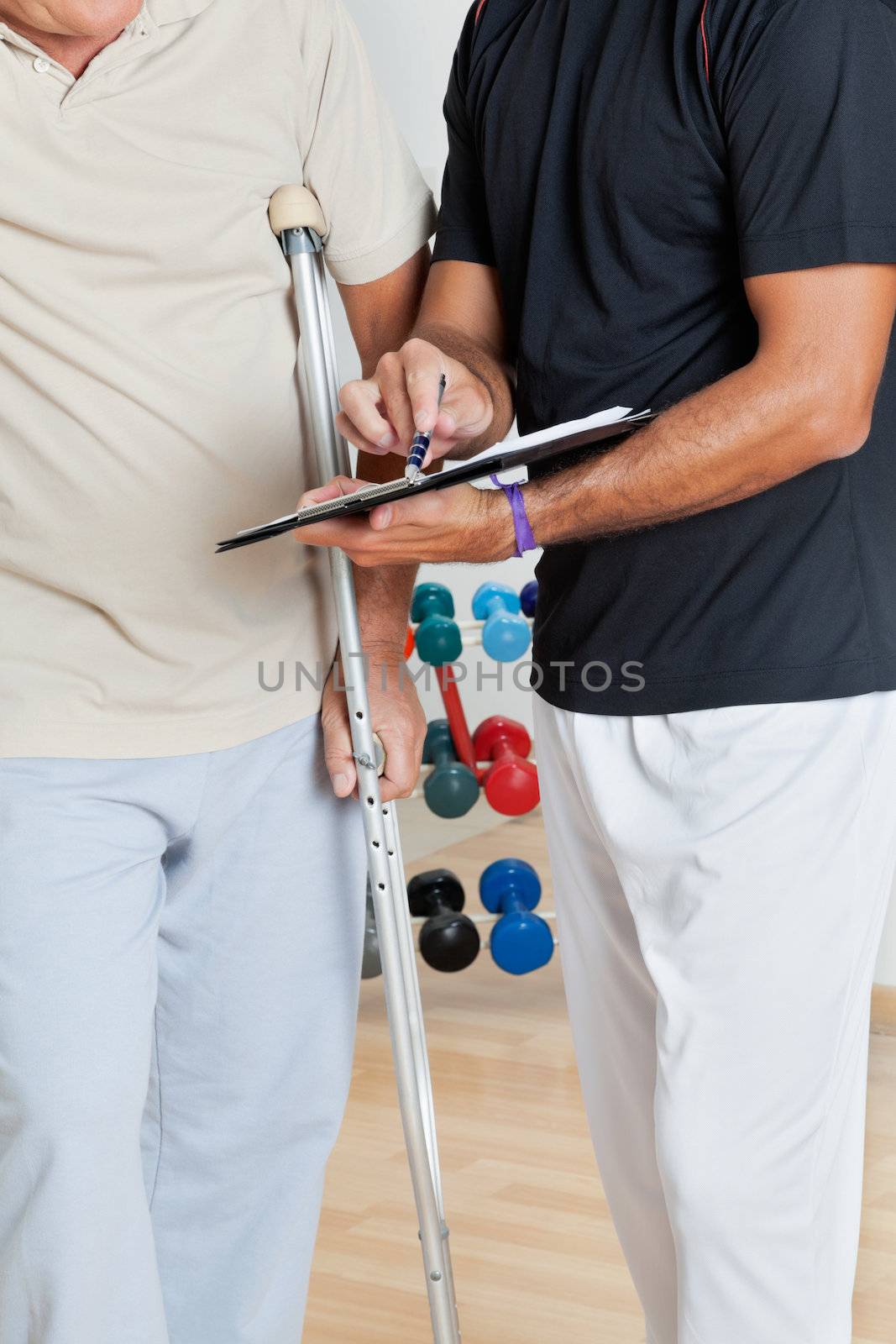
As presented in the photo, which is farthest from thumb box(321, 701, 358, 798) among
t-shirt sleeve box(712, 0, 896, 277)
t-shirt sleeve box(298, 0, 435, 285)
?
t-shirt sleeve box(712, 0, 896, 277)

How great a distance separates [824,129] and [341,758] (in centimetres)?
76

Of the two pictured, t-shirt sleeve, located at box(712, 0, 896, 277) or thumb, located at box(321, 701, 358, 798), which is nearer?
t-shirt sleeve, located at box(712, 0, 896, 277)

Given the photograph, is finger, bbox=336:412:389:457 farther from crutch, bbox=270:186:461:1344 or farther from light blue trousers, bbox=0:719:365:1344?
light blue trousers, bbox=0:719:365:1344

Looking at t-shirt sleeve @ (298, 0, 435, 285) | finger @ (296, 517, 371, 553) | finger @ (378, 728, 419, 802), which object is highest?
t-shirt sleeve @ (298, 0, 435, 285)

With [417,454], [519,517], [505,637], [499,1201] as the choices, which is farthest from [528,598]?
[417,454]

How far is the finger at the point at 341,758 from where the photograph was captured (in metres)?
1.56

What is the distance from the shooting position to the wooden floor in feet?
6.84

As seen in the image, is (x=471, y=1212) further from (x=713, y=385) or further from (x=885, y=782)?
(x=713, y=385)

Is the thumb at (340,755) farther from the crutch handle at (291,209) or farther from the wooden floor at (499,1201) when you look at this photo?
the wooden floor at (499,1201)

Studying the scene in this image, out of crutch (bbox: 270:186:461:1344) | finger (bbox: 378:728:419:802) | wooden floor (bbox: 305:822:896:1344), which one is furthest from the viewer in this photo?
wooden floor (bbox: 305:822:896:1344)

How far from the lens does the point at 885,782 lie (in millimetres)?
1379

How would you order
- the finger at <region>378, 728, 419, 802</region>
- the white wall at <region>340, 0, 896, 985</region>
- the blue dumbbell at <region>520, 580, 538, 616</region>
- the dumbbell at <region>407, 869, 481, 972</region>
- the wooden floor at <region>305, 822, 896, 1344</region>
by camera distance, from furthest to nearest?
1. the white wall at <region>340, 0, 896, 985</region>
2. the blue dumbbell at <region>520, 580, 538, 616</region>
3. the dumbbell at <region>407, 869, 481, 972</region>
4. the wooden floor at <region>305, 822, 896, 1344</region>
5. the finger at <region>378, 728, 419, 802</region>

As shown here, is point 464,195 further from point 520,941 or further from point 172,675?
point 520,941

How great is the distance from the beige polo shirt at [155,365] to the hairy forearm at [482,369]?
0.16 m
